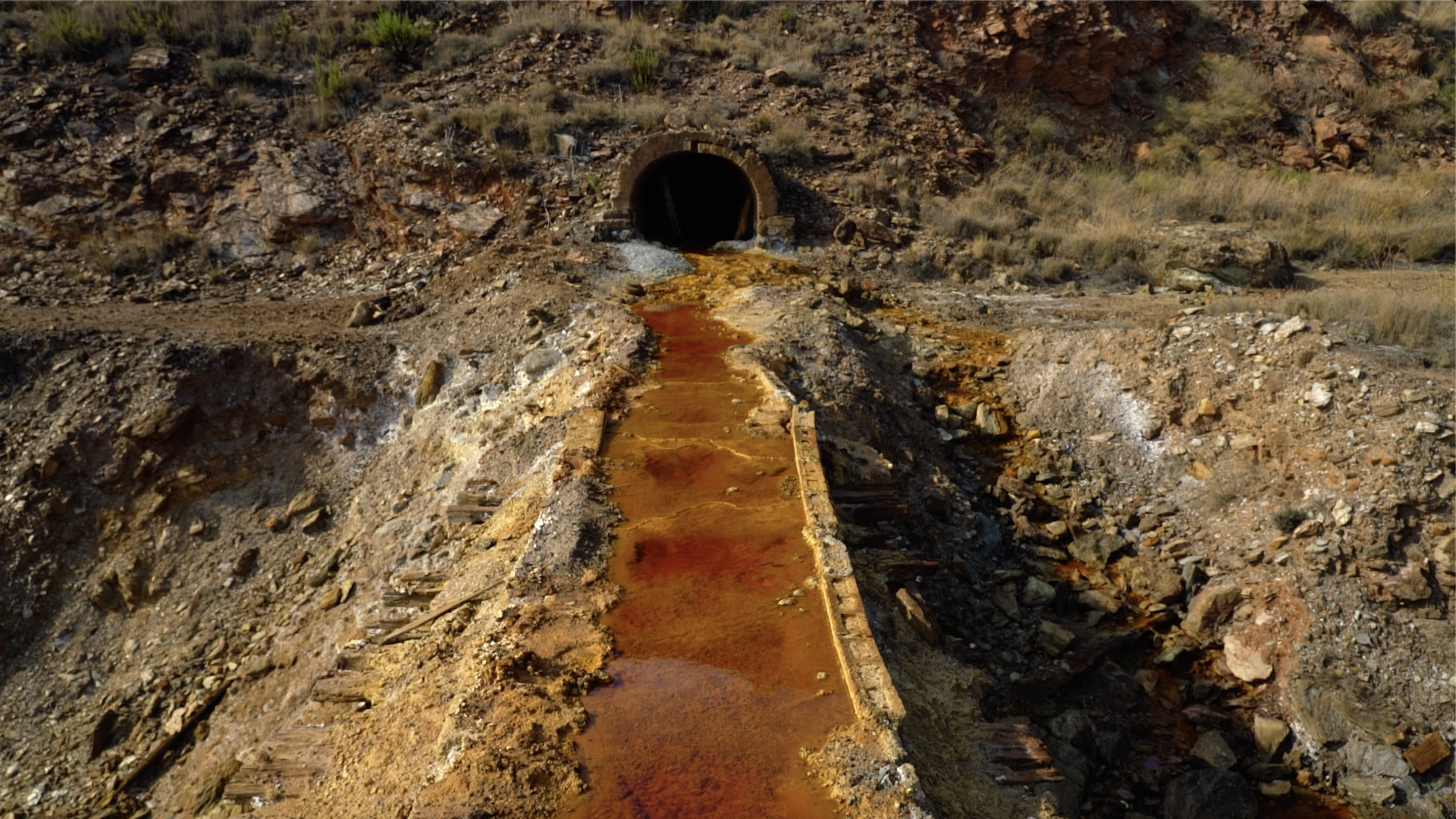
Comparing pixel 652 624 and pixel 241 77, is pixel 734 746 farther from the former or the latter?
pixel 241 77

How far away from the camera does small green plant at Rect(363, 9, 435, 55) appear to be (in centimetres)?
1368

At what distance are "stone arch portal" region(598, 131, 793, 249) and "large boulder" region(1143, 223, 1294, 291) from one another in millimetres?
4945

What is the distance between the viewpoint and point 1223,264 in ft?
35.6

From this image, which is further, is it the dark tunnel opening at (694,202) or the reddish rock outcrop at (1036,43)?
the reddish rock outcrop at (1036,43)

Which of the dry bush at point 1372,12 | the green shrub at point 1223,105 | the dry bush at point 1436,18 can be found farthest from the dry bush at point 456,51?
the dry bush at point 1436,18

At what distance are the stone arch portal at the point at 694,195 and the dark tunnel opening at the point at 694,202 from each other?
0.01 meters

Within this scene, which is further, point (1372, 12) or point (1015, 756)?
point (1372, 12)

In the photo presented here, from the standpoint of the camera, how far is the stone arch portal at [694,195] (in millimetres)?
11133

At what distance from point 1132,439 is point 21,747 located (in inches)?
368

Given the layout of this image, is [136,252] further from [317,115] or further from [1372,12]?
[1372,12]

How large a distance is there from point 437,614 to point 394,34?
1179cm

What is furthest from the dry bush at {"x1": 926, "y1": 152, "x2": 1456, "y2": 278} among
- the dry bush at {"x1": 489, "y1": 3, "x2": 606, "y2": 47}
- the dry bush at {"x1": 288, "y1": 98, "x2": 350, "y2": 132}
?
the dry bush at {"x1": 288, "y1": 98, "x2": 350, "y2": 132}

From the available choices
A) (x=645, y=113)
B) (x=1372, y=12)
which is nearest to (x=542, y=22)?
(x=645, y=113)

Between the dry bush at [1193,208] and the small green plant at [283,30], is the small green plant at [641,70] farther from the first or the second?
the small green plant at [283,30]
